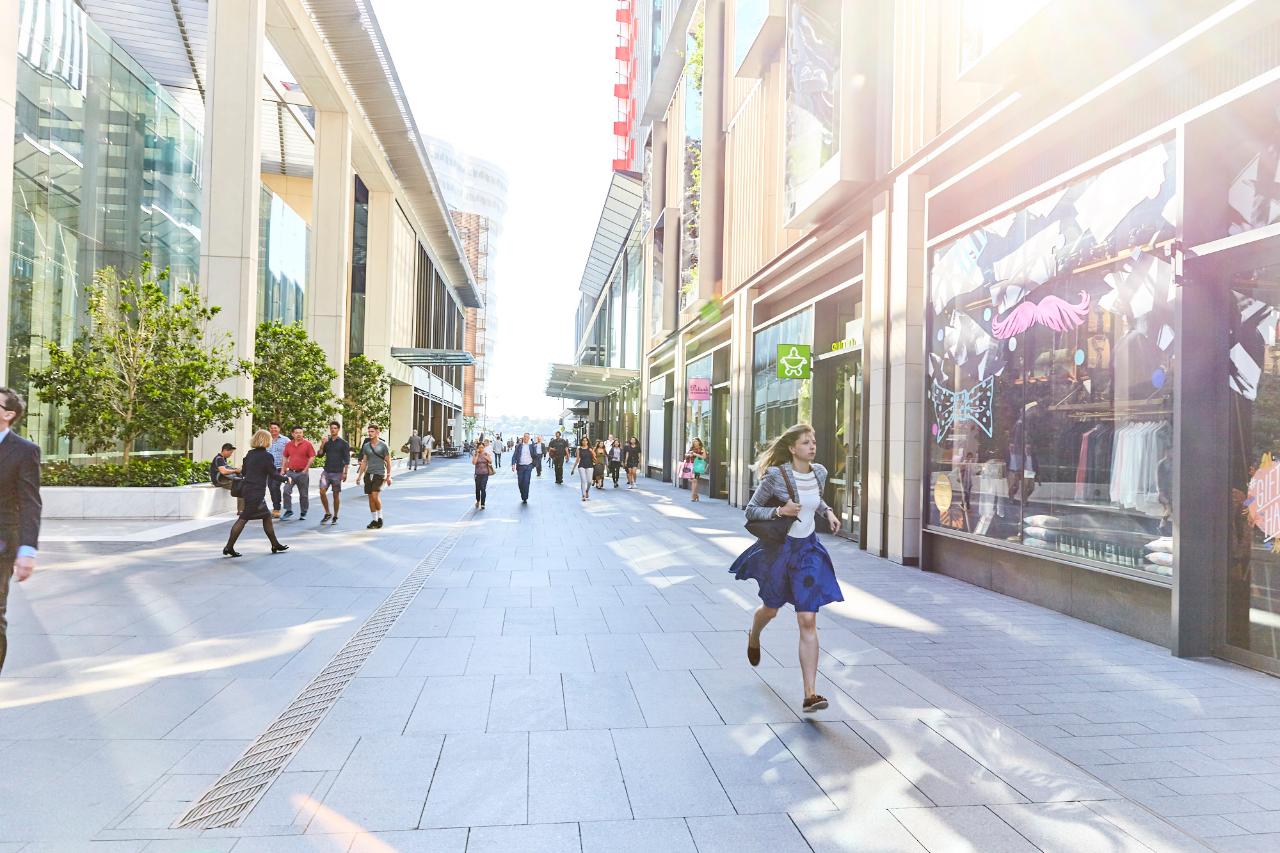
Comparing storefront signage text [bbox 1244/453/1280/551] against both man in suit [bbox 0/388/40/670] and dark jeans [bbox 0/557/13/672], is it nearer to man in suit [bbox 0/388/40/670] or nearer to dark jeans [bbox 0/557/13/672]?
man in suit [bbox 0/388/40/670]

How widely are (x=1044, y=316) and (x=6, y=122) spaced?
1447cm

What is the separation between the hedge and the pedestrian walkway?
610cm

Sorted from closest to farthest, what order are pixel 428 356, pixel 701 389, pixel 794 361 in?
pixel 794 361 < pixel 701 389 < pixel 428 356

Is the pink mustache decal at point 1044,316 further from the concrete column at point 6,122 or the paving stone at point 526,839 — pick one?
the concrete column at point 6,122

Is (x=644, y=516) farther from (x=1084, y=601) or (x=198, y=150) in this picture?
(x=198, y=150)

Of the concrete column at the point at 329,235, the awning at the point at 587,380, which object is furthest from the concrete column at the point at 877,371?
the awning at the point at 587,380

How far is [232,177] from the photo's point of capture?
18422mm

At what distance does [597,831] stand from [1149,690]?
4036 mm

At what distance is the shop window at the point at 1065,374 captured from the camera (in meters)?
6.97

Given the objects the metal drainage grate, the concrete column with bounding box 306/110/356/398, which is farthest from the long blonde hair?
the concrete column with bounding box 306/110/356/398

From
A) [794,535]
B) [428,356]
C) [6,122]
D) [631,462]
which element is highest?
[6,122]

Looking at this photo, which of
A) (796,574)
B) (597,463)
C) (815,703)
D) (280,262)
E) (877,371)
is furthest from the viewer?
(280,262)

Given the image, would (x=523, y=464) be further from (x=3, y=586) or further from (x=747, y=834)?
(x=747, y=834)

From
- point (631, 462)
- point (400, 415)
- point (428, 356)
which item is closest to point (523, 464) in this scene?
point (631, 462)
